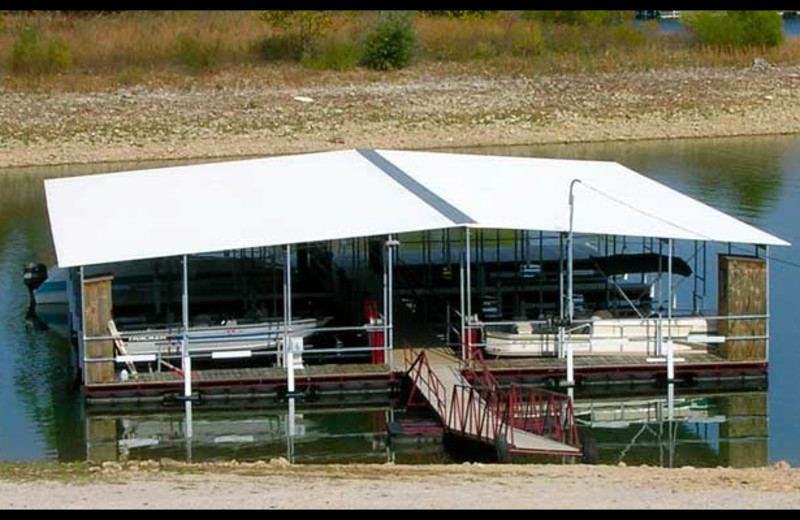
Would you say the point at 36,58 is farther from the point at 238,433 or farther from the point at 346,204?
the point at 238,433

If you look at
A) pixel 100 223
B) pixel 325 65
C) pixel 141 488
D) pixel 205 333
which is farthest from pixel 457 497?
pixel 325 65

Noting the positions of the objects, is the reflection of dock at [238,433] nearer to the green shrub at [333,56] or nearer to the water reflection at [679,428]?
the water reflection at [679,428]

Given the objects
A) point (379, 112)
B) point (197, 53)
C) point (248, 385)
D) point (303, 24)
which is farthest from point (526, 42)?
point (248, 385)

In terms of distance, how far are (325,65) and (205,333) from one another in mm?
44402

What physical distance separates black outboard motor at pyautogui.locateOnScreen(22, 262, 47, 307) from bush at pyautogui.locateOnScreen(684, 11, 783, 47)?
153 ft

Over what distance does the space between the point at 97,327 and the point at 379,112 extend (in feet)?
127

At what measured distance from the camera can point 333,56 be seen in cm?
7275

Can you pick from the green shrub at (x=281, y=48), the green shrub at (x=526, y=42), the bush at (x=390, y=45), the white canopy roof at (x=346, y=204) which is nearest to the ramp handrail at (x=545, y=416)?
the white canopy roof at (x=346, y=204)

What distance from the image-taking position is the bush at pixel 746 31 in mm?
77312

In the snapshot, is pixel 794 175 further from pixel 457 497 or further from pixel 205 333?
pixel 457 497

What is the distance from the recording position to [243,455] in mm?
24250

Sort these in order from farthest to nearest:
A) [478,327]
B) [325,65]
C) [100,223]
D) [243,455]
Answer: [325,65]
[100,223]
[478,327]
[243,455]

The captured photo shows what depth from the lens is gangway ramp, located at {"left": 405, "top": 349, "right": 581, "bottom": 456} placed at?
74.2 ft

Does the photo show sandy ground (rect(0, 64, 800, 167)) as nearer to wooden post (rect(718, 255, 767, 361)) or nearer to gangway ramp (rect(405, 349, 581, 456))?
wooden post (rect(718, 255, 767, 361))
